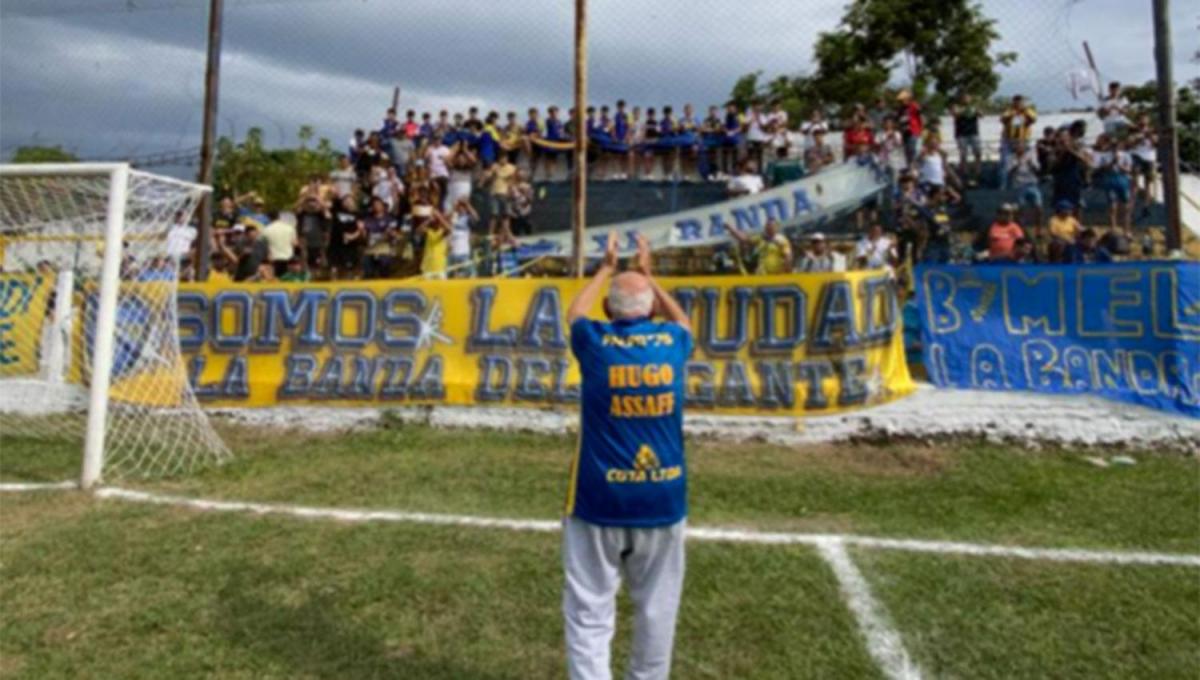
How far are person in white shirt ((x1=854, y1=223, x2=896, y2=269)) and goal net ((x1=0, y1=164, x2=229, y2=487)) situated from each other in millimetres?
8157

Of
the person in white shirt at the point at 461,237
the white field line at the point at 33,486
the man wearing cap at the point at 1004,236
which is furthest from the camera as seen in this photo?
the person in white shirt at the point at 461,237

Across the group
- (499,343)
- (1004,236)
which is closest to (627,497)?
(499,343)

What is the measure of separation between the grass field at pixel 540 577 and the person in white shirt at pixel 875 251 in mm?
4330

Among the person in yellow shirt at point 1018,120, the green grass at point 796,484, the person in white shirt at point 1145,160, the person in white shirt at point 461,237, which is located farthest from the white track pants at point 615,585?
the person in yellow shirt at point 1018,120

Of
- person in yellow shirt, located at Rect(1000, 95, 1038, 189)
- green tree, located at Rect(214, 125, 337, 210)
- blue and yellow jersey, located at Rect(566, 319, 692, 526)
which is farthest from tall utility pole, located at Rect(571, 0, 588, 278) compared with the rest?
green tree, located at Rect(214, 125, 337, 210)

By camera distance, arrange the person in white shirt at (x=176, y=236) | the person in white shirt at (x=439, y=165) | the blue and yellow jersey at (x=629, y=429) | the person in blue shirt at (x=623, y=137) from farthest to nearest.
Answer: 1. the person in blue shirt at (x=623, y=137)
2. the person in white shirt at (x=439, y=165)
3. the person in white shirt at (x=176, y=236)
4. the blue and yellow jersey at (x=629, y=429)

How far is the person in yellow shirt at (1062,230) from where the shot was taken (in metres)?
11.1

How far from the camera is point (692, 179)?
16297 mm

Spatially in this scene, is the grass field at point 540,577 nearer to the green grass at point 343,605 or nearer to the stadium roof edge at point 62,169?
the green grass at point 343,605

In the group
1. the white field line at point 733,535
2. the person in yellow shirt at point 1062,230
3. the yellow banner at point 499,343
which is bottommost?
the white field line at point 733,535

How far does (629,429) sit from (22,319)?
9393 millimetres

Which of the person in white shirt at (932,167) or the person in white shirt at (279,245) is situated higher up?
the person in white shirt at (932,167)

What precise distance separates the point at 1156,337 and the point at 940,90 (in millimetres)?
37340

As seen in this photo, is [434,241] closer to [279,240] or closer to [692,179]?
[279,240]
